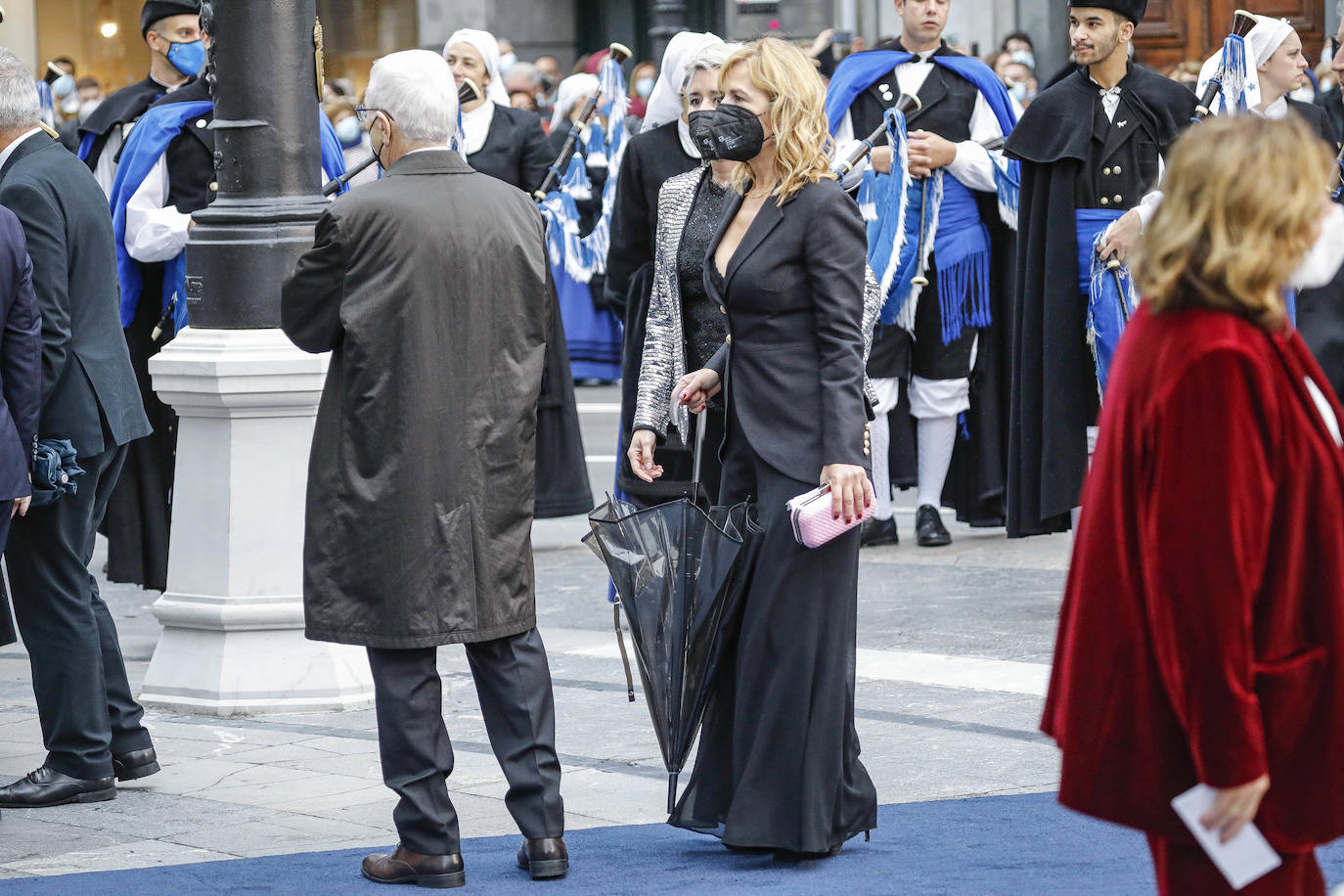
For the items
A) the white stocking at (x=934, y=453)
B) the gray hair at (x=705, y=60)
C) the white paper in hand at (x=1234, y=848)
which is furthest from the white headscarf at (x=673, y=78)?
the white paper in hand at (x=1234, y=848)

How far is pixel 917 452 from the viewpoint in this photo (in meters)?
9.70

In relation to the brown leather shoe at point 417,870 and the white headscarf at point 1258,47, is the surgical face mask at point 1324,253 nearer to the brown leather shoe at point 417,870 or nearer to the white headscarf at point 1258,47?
the brown leather shoe at point 417,870

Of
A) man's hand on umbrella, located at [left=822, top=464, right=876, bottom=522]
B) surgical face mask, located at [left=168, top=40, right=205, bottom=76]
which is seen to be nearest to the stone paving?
man's hand on umbrella, located at [left=822, top=464, right=876, bottom=522]

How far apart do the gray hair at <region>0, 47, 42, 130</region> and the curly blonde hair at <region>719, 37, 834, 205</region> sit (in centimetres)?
190

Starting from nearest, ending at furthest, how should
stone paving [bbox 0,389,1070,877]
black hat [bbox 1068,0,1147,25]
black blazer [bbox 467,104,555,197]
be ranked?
stone paving [bbox 0,389,1070,877] → black hat [bbox 1068,0,1147,25] → black blazer [bbox 467,104,555,197]

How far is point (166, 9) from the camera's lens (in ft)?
27.1

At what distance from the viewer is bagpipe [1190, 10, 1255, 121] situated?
7996mm

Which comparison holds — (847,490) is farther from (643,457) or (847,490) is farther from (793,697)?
(643,457)

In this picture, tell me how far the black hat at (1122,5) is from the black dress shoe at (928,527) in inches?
98.3

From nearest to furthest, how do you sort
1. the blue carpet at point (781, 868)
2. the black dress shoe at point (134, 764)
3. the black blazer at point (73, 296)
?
the blue carpet at point (781, 868) < the black blazer at point (73, 296) < the black dress shoe at point (134, 764)

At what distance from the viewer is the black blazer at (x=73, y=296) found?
5.55 m

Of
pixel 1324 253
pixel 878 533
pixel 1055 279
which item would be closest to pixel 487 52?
pixel 878 533

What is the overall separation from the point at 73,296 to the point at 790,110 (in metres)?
2.00

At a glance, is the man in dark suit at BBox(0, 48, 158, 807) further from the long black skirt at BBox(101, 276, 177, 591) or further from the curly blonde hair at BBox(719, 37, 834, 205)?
the long black skirt at BBox(101, 276, 177, 591)
